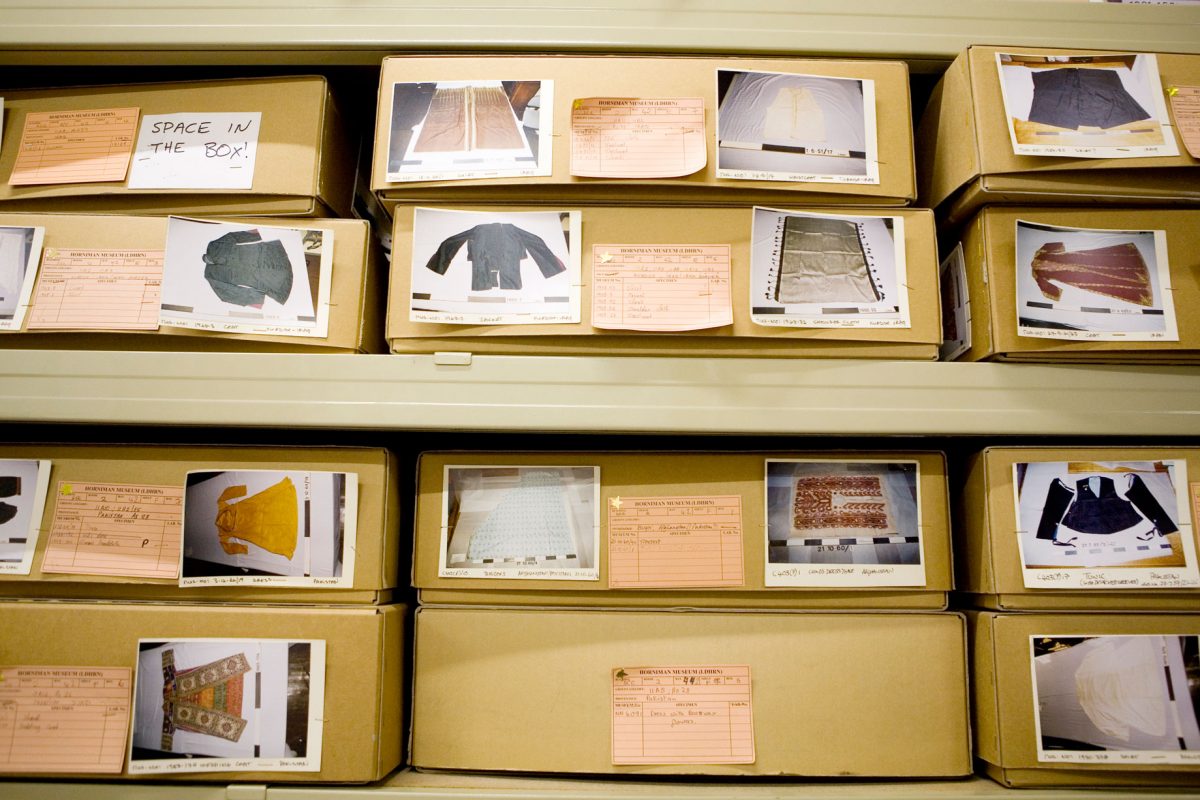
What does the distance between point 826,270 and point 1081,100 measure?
334 millimetres

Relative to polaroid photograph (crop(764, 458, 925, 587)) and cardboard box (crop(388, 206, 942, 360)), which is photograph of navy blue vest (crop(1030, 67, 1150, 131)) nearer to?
cardboard box (crop(388, 206, 942, 360))

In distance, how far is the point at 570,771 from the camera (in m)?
0.72

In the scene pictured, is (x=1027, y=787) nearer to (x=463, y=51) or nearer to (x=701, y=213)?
(x=701, y=213)

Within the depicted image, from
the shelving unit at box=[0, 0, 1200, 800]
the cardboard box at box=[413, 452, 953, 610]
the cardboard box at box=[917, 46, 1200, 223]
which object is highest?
the cardboard box at box=[917, 46, 1200, 223]

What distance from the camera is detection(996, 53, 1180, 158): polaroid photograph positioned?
29.0 inches

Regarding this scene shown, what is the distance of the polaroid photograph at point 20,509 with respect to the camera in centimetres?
73

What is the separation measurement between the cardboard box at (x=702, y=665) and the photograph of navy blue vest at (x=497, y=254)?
14.1 inches

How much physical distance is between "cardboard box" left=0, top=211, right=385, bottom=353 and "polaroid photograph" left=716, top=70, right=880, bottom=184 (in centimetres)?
41

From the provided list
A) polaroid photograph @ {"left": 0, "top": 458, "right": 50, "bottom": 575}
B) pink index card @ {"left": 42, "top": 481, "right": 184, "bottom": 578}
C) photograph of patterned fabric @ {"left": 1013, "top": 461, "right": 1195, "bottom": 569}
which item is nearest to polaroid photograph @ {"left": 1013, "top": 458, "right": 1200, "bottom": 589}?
photograph of patterned fabric @ {"left": 1013, "top": 461, "right": 1195, "bottom": 569}

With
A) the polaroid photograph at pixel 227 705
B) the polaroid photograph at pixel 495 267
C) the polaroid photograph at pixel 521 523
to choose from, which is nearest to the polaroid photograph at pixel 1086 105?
the polaroid photograph at pixel 495 267

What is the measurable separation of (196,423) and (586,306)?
1.40 ft

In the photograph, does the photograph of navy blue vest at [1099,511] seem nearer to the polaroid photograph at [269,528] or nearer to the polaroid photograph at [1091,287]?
the polaroid photograph at [1091,287]

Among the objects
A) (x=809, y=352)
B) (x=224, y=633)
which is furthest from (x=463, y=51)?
(x=224, y=633)

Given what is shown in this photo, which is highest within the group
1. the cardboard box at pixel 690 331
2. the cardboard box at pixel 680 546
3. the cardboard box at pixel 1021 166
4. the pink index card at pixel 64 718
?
Result: the cardboard box at pixel 1021 166
